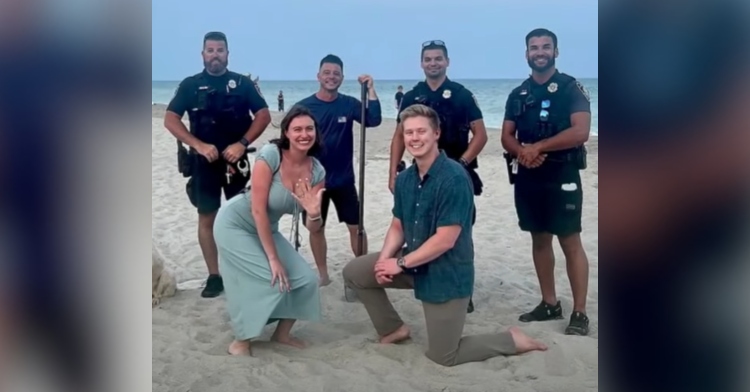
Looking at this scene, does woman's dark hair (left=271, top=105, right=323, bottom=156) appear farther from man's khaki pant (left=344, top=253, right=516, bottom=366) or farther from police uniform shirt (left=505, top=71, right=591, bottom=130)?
police uniform shirt (left=505, top=71, right=591, bottom=130)

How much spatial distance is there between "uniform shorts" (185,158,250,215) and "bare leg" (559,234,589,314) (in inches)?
62.2

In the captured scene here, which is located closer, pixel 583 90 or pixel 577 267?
pixel 583 90

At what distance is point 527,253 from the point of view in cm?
397

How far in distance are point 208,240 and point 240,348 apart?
824 millimetres

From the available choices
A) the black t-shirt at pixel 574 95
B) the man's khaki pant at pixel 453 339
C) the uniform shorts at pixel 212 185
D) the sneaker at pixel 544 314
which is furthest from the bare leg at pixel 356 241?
the black t-shirt at pixel 574 95

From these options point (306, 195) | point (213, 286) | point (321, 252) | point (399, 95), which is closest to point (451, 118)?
point (399, 95)

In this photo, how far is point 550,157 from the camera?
2.98 meters

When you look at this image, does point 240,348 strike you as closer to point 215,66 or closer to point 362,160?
point 362,160
